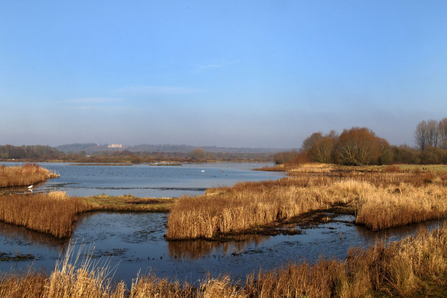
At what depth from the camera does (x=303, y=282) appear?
268 inches

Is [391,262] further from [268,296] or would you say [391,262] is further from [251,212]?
[251,212]

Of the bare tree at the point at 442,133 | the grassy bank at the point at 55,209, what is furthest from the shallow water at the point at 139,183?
the bare tree at the point at 442,133

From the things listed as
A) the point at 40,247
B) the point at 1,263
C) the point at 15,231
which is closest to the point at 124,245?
the point at 40,247

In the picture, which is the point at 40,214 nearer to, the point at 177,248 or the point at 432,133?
the point at 177,248

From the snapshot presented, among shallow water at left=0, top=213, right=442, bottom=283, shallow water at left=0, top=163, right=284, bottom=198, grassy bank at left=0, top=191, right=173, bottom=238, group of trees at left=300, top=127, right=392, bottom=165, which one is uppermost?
group of trees at left=300, top=127, right=392, bottom=165

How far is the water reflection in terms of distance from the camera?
11.2m

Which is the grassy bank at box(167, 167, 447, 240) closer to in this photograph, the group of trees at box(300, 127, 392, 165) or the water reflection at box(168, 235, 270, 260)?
the water reflection at box(168, 235, 270, 260)

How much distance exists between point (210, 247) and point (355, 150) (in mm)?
63156

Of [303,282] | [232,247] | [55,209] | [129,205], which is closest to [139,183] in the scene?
[129,205]

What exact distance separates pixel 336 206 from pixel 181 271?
47.1ft

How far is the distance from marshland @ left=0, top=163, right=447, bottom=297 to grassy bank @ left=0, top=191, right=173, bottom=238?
63 millimetres

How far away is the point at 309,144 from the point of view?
91.4m

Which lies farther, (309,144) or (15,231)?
(309,144)

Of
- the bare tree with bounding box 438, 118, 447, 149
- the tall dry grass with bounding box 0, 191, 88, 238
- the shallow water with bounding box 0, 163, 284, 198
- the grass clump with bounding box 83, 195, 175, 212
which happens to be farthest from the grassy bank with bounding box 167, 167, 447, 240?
the bare tree with bounding box 438, 118, 447, 149
